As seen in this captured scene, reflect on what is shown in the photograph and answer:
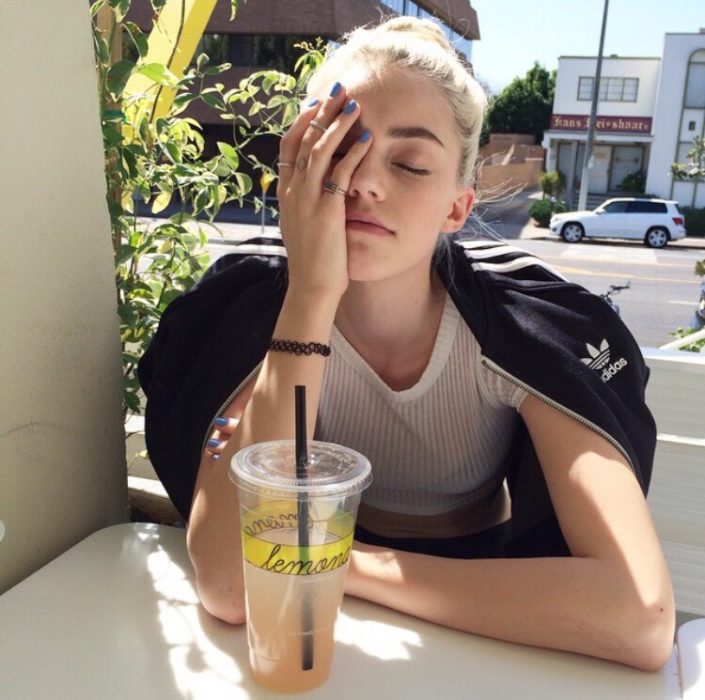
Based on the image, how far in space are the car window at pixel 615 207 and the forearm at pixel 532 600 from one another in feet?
67.0

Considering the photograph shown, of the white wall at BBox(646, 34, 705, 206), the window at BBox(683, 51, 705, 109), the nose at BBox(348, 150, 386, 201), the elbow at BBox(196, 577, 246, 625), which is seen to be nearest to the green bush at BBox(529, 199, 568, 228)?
the white wall at BBox(646, 34, 705, 206)

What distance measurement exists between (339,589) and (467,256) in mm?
910

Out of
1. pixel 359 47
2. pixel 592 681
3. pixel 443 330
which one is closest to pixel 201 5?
pixel 359 47

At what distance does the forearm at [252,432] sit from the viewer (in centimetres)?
112

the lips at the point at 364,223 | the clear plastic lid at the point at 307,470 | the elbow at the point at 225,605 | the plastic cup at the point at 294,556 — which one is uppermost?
the lips at the point at 364,223

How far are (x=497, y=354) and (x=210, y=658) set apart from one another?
73cm

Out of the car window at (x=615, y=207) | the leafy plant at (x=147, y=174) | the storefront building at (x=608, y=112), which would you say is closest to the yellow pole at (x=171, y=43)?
the leafy plant at (x=147, y=174)

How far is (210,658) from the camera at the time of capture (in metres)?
0.98

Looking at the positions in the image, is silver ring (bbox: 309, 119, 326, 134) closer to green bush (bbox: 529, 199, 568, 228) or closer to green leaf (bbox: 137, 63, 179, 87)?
green leaf (bbox: 137, 63, 179, 87)

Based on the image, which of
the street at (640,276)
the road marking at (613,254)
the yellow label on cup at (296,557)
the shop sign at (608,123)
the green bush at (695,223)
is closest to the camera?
the yellow label on cup at (296,557)

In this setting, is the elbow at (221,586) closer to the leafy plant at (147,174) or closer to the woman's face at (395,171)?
the woman's face at (395,171)

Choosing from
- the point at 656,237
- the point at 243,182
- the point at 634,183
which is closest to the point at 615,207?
the point at 656,237

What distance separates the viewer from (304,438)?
91 centimetres

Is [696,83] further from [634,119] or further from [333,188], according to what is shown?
[333,188]
